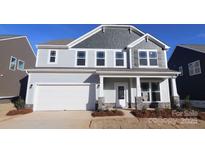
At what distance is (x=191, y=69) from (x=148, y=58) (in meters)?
6.16

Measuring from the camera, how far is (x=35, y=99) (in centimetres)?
1047

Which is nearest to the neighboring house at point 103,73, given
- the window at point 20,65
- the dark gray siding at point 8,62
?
the dark gray siding at point 8,62

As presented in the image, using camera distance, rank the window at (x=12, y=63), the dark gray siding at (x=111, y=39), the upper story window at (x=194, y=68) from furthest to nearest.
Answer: the upper story window at (x=194, y=68) < the window at (x=12, y=63) < the dark gray siding at (x=111, y=39)

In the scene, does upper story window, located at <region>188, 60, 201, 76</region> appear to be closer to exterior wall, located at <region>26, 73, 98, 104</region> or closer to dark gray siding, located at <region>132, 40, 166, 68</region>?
dark gray siding, located at <region>132, 40, 166, 68</region>

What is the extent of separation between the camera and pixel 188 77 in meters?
15.0

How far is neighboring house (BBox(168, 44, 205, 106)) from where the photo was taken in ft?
43.4

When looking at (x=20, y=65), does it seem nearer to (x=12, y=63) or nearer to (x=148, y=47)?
(x=12, y=63)

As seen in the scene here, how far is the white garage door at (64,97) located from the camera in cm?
1047

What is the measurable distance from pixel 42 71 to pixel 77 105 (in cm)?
410

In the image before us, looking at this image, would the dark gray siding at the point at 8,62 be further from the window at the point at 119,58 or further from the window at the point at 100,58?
the window at the point at 119,58
